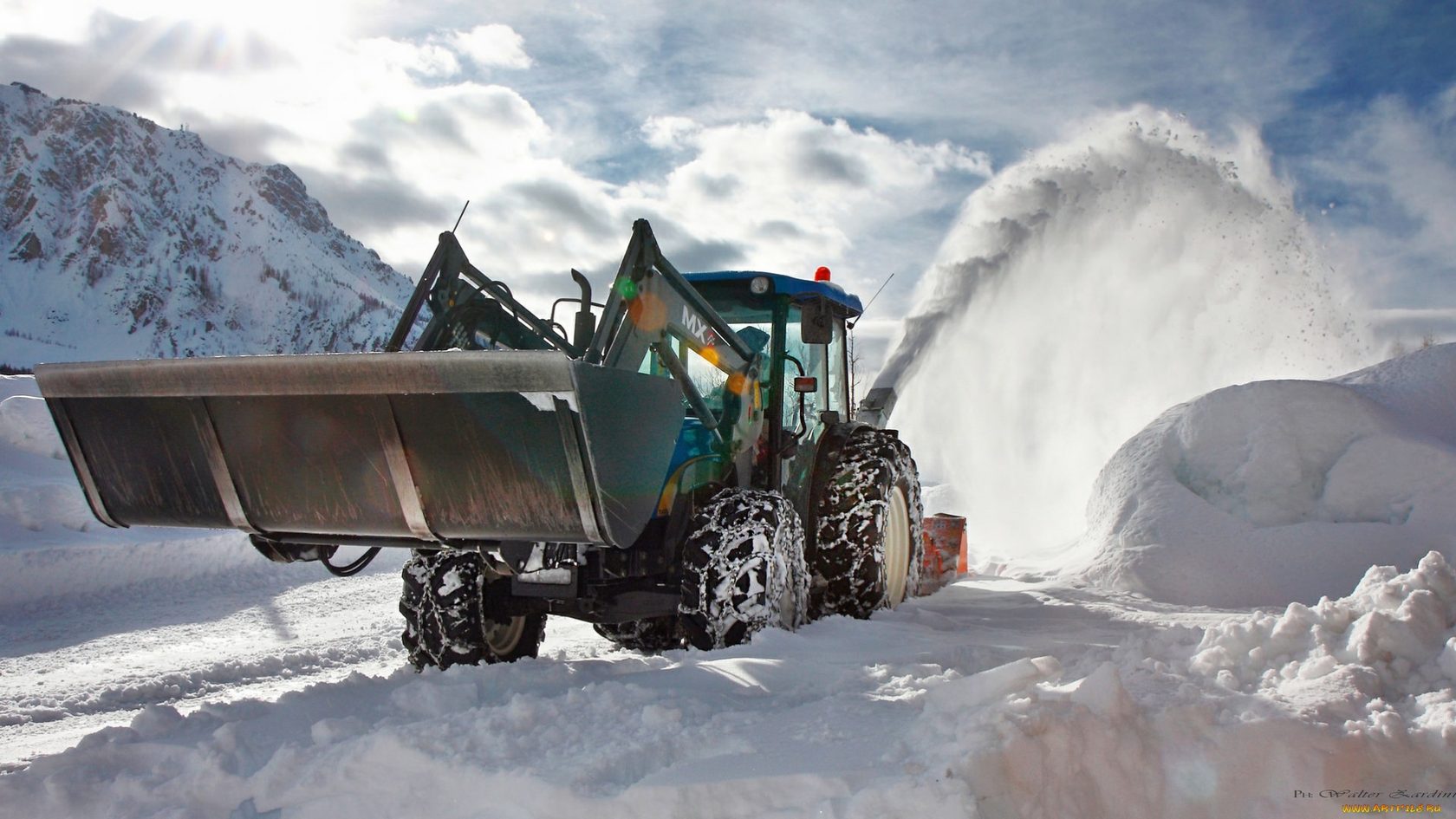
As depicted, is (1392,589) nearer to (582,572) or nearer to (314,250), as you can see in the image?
(582,572)

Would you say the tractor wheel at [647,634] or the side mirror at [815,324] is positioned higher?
the side mirror at [815,324]

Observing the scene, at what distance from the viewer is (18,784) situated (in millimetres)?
2777

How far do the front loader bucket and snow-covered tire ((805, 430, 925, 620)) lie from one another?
177 cm

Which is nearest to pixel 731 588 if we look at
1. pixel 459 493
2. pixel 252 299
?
pixel 459 493

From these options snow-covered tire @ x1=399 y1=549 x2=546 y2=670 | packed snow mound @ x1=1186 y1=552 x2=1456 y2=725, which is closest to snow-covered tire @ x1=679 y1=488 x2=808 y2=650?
snow-covered tire @ x1=399 y1=549 x2=546 y2=670

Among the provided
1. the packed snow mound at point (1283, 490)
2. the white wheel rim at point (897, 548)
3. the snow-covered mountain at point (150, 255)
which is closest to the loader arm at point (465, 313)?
the white wheel rim at point (897, 548)

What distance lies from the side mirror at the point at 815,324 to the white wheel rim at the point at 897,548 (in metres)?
1.11

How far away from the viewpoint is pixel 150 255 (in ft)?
356

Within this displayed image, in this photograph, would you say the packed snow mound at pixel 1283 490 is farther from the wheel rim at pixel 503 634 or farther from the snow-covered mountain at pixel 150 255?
the snow-covered mountain at pixel 150 255

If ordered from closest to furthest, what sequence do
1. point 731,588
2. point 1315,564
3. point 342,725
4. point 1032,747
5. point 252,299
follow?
1. point 1032,747
2. point 342,725
3. point 731,588
4. point 1315,564
5. point 252,299

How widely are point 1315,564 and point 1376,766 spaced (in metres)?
4.71

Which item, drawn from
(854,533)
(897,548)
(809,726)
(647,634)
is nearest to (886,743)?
(809,726)

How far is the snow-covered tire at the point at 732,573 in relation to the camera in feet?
13.8

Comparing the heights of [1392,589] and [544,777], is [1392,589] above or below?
above
